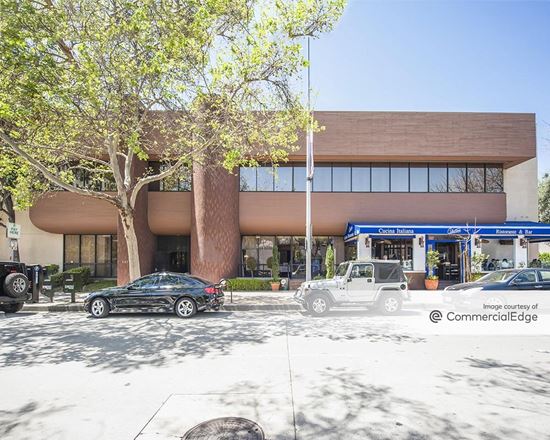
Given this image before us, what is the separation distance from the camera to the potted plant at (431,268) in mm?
17766

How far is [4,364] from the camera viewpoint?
6785 millimetres

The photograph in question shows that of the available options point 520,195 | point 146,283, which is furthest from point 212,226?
point 520,195

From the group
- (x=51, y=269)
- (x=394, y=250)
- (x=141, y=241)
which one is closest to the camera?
(x=394, y=250)

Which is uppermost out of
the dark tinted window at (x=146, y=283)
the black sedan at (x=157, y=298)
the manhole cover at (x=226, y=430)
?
the dark tinted window at (x=146, y=283)

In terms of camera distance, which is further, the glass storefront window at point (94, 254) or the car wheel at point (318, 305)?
the glass storefront window at point (94, 254)

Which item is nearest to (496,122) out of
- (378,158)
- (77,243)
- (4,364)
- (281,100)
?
(378,158)

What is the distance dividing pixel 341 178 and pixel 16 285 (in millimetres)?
15305

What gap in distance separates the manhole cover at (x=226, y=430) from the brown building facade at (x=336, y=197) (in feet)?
46.4

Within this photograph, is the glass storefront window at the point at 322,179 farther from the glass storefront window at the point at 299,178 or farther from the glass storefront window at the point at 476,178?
the glass storefront window at the point at 476,178

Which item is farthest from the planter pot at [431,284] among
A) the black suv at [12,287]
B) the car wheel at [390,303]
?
the black suv at [12,287]

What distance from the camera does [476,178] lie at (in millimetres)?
20250

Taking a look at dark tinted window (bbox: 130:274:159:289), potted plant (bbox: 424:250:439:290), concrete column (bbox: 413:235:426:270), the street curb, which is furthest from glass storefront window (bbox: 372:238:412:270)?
dark tinted window (bbox: 130:274:159:289)

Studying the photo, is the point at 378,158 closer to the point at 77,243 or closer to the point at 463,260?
the point at 463,260

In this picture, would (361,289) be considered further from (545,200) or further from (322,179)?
(545,200)
